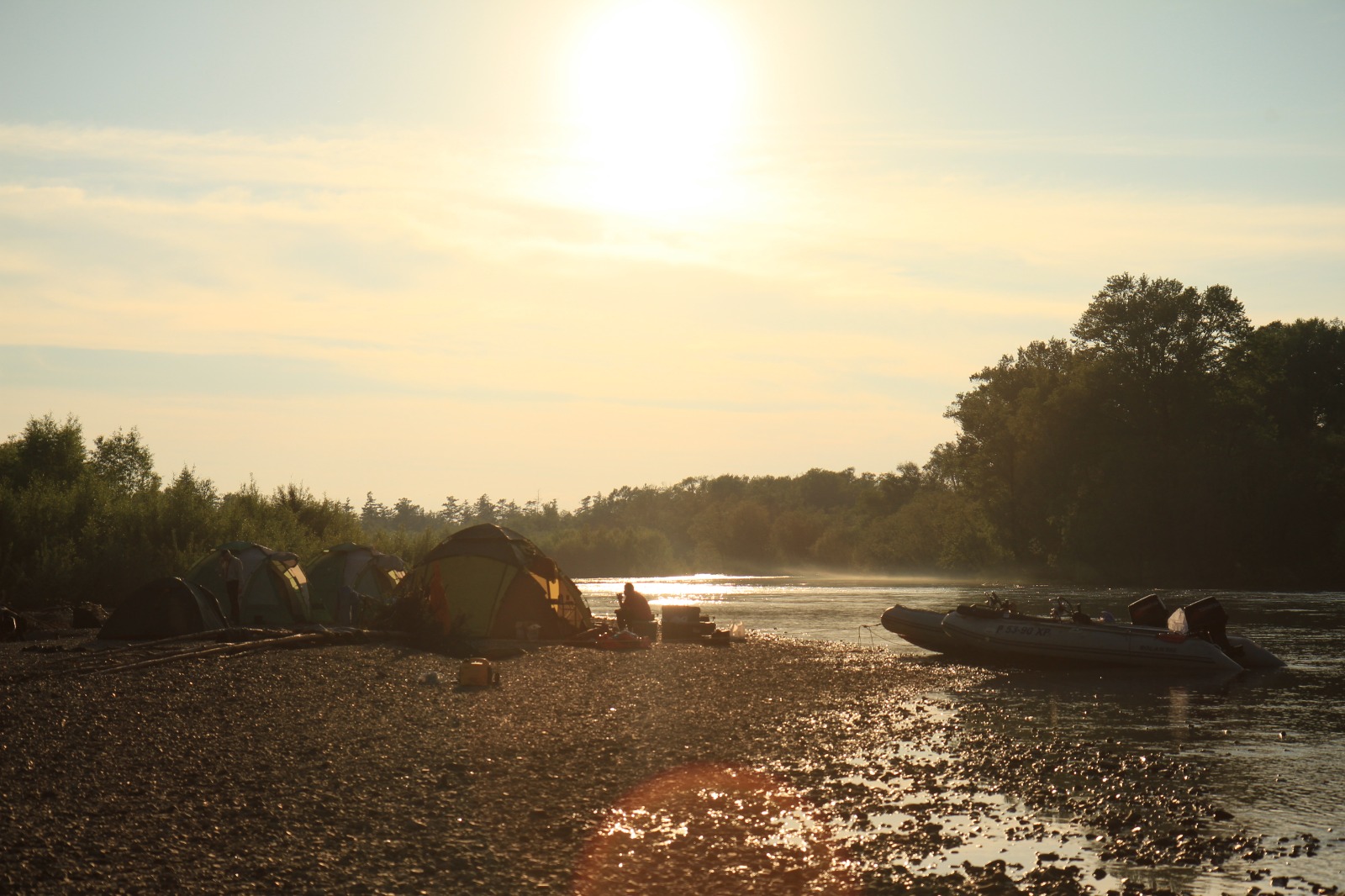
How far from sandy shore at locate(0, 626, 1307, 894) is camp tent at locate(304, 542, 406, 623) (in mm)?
10643

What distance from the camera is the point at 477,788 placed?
11.0 meters

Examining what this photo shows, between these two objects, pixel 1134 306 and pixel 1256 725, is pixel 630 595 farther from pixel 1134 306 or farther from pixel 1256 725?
pixel 1134 306

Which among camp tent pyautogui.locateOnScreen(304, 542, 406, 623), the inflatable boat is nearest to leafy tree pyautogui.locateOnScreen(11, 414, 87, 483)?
camp tent pyautogui.locateOnScreen(304, 542, 406, 623)

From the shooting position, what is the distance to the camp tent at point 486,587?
88.6 feet

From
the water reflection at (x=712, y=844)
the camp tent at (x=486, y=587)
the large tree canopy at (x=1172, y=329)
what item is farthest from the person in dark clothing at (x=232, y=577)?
the large tree canopy at (x=1172, y=329)

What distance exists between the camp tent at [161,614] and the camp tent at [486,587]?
4531 mm

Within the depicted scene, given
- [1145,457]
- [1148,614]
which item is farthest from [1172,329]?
[1148,614]

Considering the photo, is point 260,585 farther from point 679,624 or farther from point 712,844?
point 712,844

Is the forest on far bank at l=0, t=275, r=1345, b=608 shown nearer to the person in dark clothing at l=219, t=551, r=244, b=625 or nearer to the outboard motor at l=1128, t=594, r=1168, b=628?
the person in dark clothing at l=219, t=551, r=244, b=625

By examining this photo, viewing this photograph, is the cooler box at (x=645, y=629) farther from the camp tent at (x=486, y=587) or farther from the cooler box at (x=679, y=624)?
the camp tent at (x=486, y=587)

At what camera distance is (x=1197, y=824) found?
1070 centimetres

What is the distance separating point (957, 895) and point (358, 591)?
24.3 metres

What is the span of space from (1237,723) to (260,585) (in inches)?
820

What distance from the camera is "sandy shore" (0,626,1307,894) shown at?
8.38 meters
